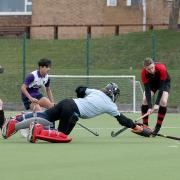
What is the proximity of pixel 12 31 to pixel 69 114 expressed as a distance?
2559 centimetres

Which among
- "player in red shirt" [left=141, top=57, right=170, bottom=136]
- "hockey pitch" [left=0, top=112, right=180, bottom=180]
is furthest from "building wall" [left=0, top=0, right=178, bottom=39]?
"hockey pitch" [left=0, top=112, right=180, bottom=180]

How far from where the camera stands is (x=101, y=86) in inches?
985

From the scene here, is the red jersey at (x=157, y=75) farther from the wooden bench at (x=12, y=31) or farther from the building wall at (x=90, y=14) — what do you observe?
the wooden bench at (x=12, y=31)

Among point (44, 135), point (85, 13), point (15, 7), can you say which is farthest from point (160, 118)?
point (15, 7)

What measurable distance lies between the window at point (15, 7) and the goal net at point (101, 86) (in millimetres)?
15536

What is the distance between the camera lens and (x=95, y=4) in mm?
38938

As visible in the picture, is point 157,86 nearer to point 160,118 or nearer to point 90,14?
point 160,118

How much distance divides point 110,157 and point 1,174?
6.95 feet

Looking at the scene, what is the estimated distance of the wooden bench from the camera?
125 ft

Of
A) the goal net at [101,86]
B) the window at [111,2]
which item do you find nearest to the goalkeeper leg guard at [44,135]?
the goal net at [101,86]

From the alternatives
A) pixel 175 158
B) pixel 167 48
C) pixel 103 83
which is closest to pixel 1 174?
pixel 175 158

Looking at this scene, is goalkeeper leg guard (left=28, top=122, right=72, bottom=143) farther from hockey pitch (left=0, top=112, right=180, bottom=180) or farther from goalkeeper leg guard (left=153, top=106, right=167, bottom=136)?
goalkeeper leg guard (left=153, top=106, right=167, bottom=136)

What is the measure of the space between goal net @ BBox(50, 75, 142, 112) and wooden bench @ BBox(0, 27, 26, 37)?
12936 mm

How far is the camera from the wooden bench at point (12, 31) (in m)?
38.2
